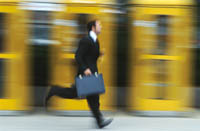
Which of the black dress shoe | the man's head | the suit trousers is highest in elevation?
the man's head

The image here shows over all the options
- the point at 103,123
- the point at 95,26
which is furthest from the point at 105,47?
the point at 103,123

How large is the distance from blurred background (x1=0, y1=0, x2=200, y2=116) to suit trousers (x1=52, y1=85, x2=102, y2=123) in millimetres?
511

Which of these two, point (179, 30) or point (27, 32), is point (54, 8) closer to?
point (27, 32)

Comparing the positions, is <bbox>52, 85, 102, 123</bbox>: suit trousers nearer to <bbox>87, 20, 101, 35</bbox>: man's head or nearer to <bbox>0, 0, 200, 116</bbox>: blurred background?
<bbox>0, 0, 200, 116</bbox>: blurred background

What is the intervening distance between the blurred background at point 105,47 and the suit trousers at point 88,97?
20.1 inches

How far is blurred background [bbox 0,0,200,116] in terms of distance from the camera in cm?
552

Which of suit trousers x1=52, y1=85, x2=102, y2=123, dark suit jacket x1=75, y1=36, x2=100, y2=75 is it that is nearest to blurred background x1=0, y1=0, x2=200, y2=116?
suit trousers x1=52, y1=85, x2=102, y2=123

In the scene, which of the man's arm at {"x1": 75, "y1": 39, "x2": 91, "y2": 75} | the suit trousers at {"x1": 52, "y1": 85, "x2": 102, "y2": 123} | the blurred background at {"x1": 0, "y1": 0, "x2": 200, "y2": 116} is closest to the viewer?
the man's arm at {"x1": 75, "y1": 39, "x2": 91, "y2": 75}

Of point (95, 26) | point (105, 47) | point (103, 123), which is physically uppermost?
point (95, 26)

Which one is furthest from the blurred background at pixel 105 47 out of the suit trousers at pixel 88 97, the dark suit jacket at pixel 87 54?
the dark suit jacket at pixel 87 54

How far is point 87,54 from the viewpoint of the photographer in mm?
4969

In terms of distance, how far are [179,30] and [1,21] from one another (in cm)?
259

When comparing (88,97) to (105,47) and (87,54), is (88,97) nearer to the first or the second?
(87,54)

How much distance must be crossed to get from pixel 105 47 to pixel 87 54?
2.29ft
